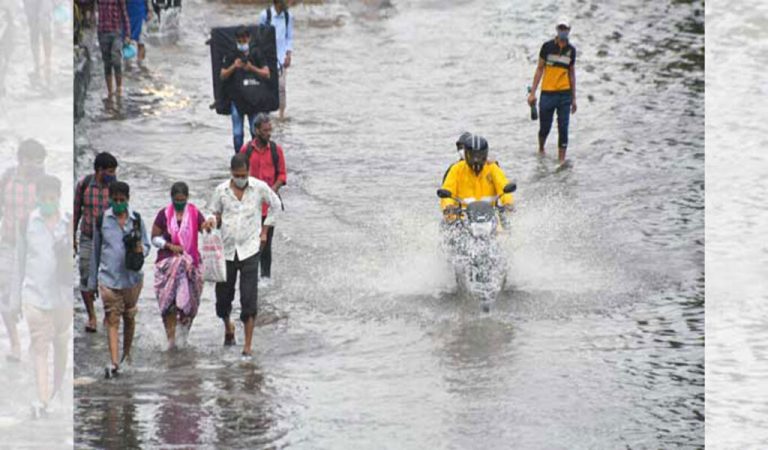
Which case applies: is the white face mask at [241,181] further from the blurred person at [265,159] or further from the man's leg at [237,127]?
the man's leg at [237,127]

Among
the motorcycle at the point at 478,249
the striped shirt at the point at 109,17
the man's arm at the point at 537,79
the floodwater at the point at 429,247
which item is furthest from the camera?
the striped shirt at the point at 109,17

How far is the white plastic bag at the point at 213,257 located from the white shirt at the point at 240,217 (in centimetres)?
9

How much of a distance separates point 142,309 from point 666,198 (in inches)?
214

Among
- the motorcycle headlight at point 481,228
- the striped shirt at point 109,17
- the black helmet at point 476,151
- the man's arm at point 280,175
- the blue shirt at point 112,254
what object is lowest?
the motorcycle headlight at point 481,228

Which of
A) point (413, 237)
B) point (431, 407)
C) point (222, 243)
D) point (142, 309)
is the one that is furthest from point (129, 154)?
point (431, 407)

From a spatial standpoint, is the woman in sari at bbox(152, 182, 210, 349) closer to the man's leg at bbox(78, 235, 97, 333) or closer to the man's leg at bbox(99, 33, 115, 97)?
the man's leg at bbox(78, 235, 97, 333)

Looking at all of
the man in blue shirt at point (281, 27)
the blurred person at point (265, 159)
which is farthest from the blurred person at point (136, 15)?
the blurred person at point (265, 159)

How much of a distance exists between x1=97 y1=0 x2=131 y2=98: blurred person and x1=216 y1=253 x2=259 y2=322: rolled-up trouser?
768 centimetres

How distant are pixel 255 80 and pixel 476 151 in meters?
3.95

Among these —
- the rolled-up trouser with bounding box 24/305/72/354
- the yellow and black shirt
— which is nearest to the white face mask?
the rolled-up trouser with bounding box 24/305/72/354

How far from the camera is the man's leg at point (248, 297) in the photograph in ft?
44.6

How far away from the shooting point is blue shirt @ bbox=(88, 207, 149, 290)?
13.2 m

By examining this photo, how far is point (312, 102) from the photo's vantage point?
2239 cm

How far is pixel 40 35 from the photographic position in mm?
17938
